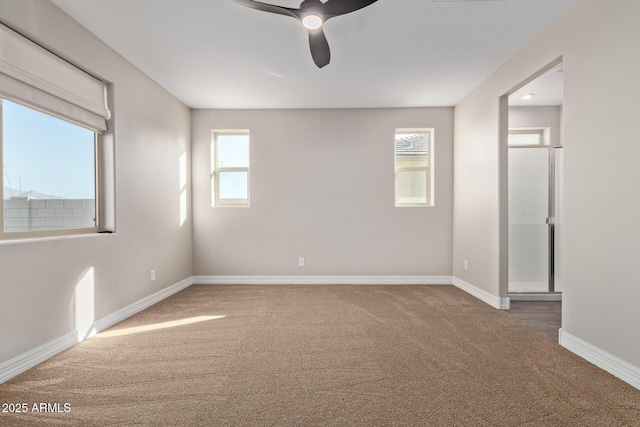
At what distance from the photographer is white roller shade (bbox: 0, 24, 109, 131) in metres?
2.07

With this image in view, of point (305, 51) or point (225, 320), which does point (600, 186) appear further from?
point (225, 320)

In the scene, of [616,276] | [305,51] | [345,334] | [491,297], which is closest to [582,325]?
[616,276]

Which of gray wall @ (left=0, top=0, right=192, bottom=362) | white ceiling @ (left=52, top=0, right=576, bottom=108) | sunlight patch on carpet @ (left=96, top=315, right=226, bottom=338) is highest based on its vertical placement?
white ceiling @ (left=52, top=0, right=576, bottom=108)

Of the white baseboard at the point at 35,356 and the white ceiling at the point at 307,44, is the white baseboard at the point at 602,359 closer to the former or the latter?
the white ceiling at the point at 307,44

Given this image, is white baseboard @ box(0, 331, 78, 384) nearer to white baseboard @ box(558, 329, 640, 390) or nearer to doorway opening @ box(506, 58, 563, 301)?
white baseboard @ box(558, 329, 640, 390)

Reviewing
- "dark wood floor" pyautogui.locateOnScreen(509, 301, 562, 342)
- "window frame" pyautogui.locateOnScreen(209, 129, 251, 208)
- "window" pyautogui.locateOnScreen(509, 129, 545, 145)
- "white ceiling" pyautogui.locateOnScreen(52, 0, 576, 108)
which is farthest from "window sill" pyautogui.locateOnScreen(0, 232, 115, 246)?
"window" pyautogui.locateOnScreen(509, 129, 545, 145)

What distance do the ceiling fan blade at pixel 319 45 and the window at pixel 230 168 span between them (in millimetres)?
2636

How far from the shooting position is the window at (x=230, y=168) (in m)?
4.86

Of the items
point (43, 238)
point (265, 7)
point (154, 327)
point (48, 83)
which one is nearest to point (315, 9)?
point (265, 7)

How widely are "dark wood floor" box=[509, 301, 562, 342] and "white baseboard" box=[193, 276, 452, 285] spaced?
1.14 metres

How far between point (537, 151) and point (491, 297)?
6.12 feet

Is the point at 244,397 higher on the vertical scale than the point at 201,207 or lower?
lower

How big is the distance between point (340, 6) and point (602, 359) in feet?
9.35

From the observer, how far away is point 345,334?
109 inches
